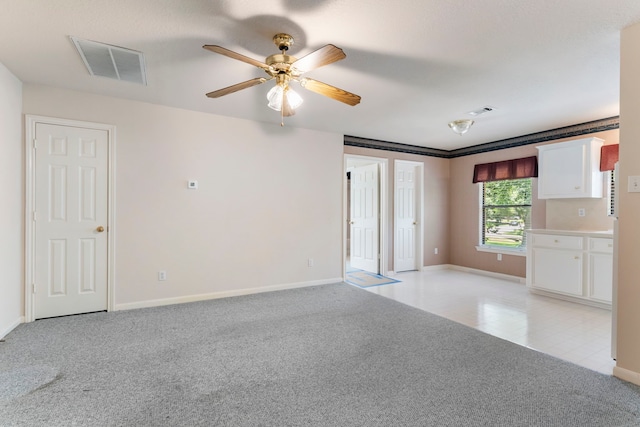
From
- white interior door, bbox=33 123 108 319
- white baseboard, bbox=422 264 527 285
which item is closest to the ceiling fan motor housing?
white interior door, bbox=33 123 108 319

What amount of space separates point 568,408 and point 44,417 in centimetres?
302

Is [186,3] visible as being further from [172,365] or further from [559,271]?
[559,271]

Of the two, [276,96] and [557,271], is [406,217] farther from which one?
[276,96]

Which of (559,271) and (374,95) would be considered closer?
(374,95)

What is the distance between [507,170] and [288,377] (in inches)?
197

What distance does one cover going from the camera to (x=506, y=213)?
18.2 feet

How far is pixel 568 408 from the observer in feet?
6.19

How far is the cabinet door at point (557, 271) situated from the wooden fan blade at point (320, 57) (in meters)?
4.03

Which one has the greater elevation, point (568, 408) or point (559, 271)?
point (559, 271)

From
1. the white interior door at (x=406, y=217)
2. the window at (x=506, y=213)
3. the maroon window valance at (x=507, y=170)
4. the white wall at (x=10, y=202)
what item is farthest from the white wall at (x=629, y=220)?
the white wall at (x=10, y=202)

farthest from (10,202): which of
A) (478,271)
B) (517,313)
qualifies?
(478,271)

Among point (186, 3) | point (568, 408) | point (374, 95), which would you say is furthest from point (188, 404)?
point (374, 95)

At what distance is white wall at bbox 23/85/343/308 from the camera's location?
3646 mm

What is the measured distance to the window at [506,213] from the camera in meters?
5.27
